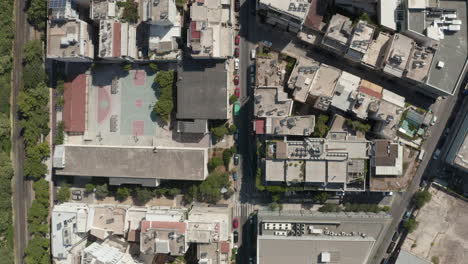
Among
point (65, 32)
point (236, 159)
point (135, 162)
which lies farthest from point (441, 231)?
point (65, 32)

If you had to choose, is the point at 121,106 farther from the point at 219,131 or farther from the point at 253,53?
the point at 253,53

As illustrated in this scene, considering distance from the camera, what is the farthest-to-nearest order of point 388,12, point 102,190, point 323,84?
1. point 102,190
2. point 323,84
3. point 388,12

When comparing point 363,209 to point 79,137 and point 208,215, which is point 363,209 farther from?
point 79,137

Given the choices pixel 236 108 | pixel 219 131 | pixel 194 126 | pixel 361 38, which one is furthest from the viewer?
pixel 236 108

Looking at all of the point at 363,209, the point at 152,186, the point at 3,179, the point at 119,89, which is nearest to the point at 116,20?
the point at 119,89

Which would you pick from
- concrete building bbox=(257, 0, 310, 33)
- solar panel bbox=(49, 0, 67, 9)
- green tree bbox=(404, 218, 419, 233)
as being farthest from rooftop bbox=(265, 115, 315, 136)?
solar panel bbox=(49, 0, 67, 9)
